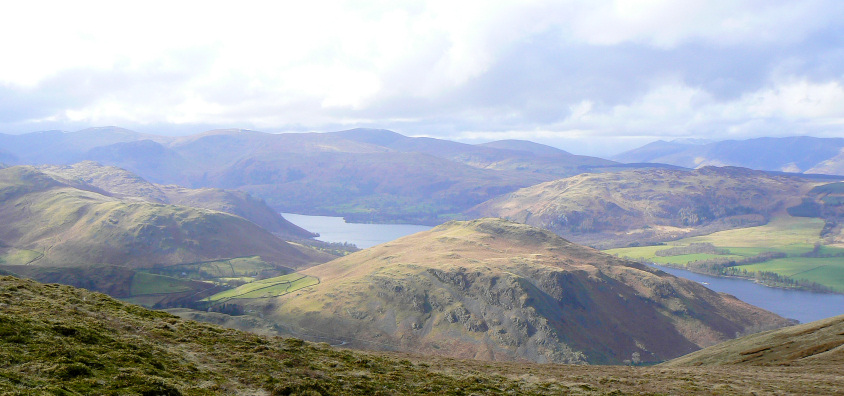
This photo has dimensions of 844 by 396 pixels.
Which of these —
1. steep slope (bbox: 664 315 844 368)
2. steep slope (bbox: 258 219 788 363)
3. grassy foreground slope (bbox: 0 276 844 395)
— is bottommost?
→ steep slope (bbox: 258 219 788 363)

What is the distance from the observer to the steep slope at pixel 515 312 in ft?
491

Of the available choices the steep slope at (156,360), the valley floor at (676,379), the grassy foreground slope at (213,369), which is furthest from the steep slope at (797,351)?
the steep slope at (156,360)

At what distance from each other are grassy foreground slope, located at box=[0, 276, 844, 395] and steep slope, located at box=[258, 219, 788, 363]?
10499 centimetres

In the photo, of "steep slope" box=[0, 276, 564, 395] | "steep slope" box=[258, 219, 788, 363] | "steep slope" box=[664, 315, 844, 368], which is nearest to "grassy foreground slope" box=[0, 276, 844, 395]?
"steep slope" box=[0, 276, 564, 395]

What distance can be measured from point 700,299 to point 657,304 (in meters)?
21.1

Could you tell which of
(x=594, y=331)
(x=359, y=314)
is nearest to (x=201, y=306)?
(x=359, y=314)

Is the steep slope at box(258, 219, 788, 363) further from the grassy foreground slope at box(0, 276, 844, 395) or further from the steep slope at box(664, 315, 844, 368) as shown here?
the grassy foreground slope at box(0, 276, 844, 395)

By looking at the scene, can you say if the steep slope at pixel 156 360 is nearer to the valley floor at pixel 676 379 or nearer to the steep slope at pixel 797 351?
the valley floor at pixel 676 379

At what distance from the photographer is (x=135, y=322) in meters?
34.3

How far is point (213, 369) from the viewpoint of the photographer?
2883 cm

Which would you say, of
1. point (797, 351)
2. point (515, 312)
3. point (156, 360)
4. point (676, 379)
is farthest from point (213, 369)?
point (515, 312)

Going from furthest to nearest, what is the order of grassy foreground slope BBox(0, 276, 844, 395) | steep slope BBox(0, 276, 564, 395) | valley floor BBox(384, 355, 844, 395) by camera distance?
valley floor BBox(384, 355, 844, 395) → grassy foreground slope BBox(0, 276, 844, 395) → steep slope BBox(0, 276, 564, 395)

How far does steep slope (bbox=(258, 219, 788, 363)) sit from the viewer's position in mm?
149750

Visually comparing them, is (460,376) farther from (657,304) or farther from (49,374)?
(657,304)
